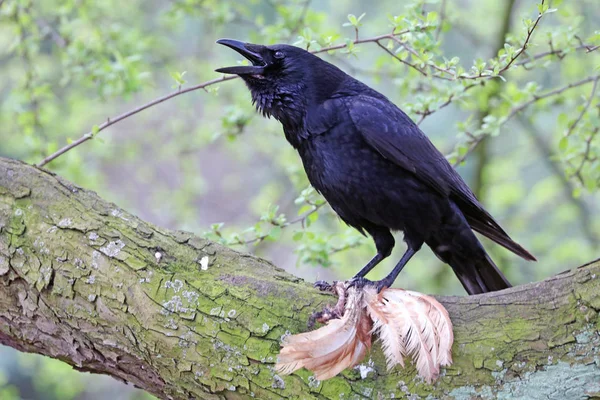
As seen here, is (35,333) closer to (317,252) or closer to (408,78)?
(317,252)

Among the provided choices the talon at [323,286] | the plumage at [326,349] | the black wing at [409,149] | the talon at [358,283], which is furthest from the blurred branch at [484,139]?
the plumage at [326,349]

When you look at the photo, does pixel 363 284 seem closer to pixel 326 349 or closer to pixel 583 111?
pixel 326 349

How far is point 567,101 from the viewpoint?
426 cm

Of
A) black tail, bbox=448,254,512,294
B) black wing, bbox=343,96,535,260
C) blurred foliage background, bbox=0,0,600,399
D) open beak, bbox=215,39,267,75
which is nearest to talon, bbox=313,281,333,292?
blurred foliage background, bbox=0,0,600,399

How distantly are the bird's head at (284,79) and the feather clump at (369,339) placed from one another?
1333 millimetres

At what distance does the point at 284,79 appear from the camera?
352 cm

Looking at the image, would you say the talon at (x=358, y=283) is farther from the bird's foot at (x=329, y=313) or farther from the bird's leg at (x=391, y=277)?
the bird's foot at (x=329, y=313)

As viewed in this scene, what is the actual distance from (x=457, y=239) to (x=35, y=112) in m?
2.83

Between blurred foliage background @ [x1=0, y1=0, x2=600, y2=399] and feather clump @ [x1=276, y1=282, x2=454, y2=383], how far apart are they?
104cm

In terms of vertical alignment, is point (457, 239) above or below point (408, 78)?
below

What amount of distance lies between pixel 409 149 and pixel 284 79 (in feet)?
2.60

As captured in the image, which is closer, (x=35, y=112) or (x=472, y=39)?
(x=35, y=112)

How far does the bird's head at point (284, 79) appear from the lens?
345cm

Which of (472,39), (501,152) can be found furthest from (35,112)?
(501,152)
